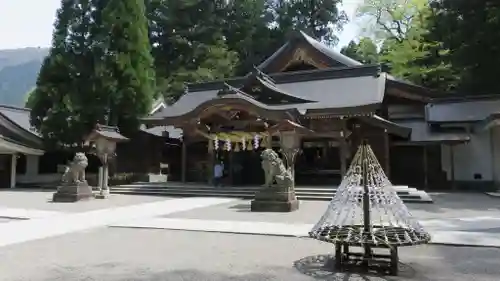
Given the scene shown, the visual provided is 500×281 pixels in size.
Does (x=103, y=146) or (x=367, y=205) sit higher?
(x=103, y=146)

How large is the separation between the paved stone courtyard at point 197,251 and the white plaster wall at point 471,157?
27.0ft

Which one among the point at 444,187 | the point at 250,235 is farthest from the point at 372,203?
the point at 444,187

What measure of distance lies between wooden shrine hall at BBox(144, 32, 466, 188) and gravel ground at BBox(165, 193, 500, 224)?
327 centimetres

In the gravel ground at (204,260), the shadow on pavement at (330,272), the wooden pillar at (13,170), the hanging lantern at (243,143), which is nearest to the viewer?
the shadow on pavement at (330,272)

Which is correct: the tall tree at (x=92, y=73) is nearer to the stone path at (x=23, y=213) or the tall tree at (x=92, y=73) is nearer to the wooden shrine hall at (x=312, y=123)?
the wooden shrine hall at (x=312, y=123)

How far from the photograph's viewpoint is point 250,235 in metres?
7.48

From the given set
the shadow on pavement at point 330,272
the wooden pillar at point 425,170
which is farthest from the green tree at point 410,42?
the shadow on pavement at point 330,272

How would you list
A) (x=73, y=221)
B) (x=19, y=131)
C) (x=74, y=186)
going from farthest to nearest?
(x=19, y=131) → (x=74, y=186) → (x=73, y=221)

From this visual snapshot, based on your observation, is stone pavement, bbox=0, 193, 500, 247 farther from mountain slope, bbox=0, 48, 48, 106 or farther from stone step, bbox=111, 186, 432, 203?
mountain slope, bbox=0, 48, 48, 106

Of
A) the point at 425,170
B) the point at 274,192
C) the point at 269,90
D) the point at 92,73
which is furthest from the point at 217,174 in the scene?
the point at 92,73

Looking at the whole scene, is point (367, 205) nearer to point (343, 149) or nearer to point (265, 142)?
point (343, 149)

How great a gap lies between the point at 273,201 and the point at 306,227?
311 cm

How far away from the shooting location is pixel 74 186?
46.7 ft

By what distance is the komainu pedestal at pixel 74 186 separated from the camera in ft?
46.3
